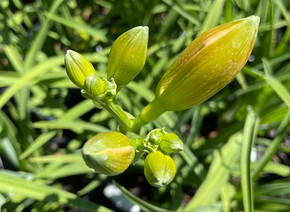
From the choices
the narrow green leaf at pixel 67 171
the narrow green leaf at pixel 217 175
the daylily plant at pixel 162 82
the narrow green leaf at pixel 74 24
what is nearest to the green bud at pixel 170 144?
the daylily plant at pixel 162 82

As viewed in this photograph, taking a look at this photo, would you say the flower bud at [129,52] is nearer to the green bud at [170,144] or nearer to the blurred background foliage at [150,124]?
the green bud at [170,144]

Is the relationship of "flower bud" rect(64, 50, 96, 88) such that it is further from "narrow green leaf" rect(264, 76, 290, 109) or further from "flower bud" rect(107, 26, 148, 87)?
"narrow green leaf" rect(264, 76, 290, 109)

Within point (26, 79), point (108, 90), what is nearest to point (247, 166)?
point (108, 90)

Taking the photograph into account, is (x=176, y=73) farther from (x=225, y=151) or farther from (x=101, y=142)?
(x=225, y=151)

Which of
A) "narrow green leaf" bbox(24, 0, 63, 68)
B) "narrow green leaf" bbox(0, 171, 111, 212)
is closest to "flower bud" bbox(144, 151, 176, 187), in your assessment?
"narrow green leaf" bbox(0, 171, 111, 212)

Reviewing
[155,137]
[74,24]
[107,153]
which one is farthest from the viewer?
[74,24]

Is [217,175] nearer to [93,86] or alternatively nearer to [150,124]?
[150,124]
